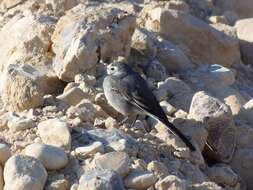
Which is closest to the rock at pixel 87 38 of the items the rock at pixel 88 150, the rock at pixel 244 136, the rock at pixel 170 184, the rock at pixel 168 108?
the rock at pixel 168 108

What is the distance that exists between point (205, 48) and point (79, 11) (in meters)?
2.25

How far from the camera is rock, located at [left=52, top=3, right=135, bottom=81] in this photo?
8.61 metres

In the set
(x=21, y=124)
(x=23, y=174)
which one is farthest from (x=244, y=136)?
(x=23, y=174)

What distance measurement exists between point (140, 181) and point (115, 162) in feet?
0.84

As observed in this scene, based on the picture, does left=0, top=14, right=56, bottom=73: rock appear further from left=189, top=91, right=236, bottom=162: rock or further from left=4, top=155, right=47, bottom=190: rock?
left=4, top=155, right=47, bottom=190: rock

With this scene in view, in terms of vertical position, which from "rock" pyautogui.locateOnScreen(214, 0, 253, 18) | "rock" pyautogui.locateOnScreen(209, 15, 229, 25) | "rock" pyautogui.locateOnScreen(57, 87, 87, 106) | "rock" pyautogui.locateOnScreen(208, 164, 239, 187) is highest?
"rock" pyautogui.locateOnScreen(57, 87, 87, 106)

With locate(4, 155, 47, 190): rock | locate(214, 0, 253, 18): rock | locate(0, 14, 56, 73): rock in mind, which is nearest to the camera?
locate(4, 155, 47, 190): rock

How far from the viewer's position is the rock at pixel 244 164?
8.30 m

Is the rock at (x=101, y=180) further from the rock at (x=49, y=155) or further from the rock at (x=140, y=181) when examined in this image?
the rock at (x=49, y=155)

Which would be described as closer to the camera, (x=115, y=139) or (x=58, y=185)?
(x=58, y=185)

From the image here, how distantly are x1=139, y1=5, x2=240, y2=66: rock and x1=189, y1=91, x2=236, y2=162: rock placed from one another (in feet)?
7.48

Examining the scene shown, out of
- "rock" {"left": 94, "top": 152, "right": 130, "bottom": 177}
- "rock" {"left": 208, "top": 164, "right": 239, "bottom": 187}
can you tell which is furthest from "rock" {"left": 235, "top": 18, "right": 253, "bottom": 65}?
"rock" {"left": 94, "top": 152, "right": 130, "bottom": 177}

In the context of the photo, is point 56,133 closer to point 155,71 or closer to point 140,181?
point 140,181

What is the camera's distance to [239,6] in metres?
13.6
